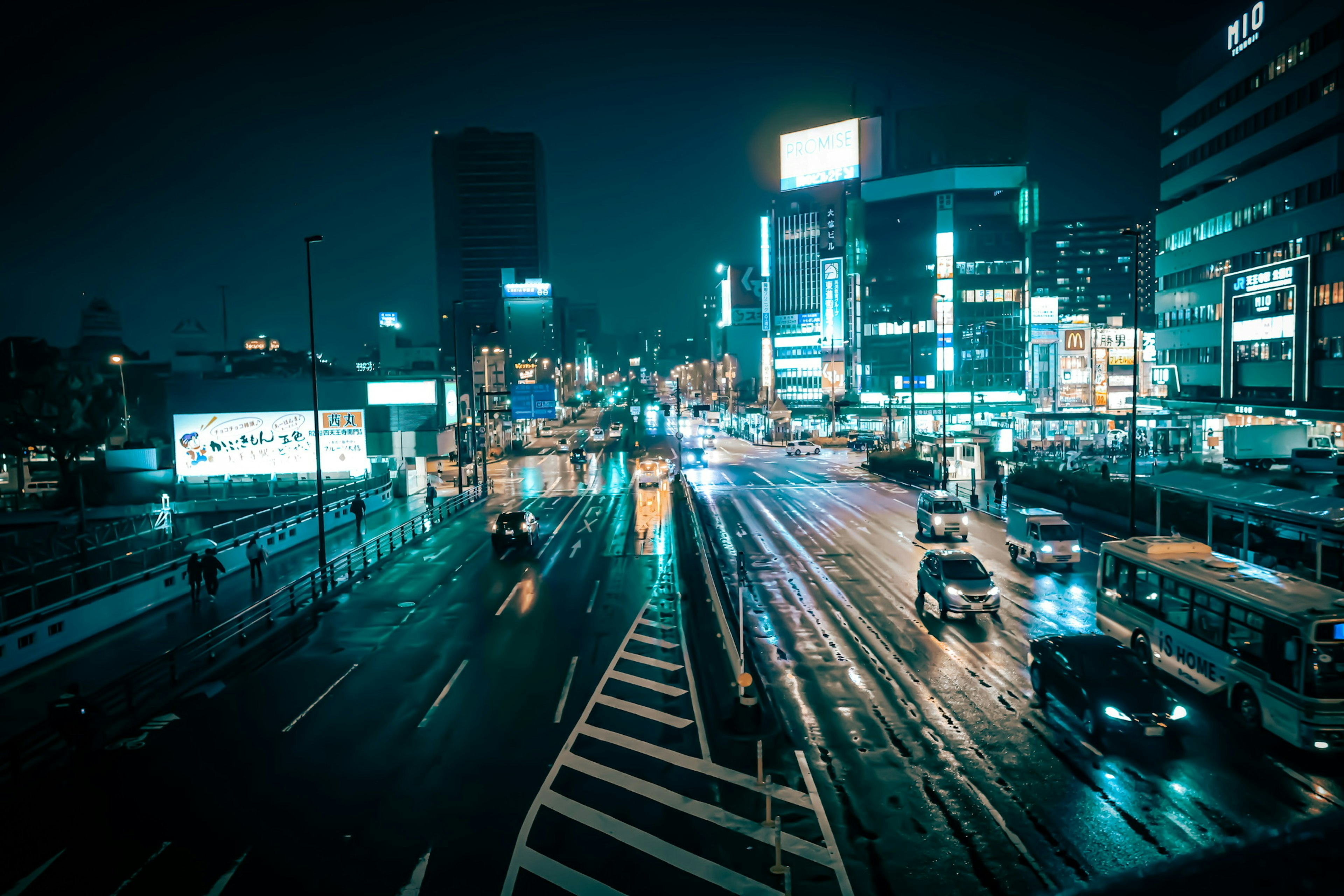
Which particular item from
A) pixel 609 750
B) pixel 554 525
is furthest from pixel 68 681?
pixel 554 525

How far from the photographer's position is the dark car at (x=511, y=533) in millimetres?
34438

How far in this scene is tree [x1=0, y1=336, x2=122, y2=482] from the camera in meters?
53.2

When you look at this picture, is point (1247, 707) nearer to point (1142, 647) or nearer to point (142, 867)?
point (1142, 647)

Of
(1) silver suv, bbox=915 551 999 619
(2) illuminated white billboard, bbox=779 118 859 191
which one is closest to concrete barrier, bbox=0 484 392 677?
(1) silver suv, bbox=915 551 999 619

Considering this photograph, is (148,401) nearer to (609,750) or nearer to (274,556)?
(274,556)

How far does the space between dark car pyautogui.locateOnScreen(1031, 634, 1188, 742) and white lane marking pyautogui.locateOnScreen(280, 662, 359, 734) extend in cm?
1489

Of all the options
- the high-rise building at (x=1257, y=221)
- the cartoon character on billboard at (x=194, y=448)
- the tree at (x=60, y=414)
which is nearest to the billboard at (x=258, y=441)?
the cartoon character on billboard at (x=194, y=448)

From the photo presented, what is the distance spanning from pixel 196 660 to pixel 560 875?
13.5m

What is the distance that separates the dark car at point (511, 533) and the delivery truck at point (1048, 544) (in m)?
19.6

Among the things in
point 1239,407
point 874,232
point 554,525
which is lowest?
point 554,525

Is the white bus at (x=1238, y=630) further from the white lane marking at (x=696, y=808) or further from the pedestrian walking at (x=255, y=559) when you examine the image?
the pedestrian walking at (x=255, y=559)

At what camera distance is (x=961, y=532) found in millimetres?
33656

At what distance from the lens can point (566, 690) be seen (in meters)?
17.5

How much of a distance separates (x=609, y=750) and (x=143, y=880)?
689cm
